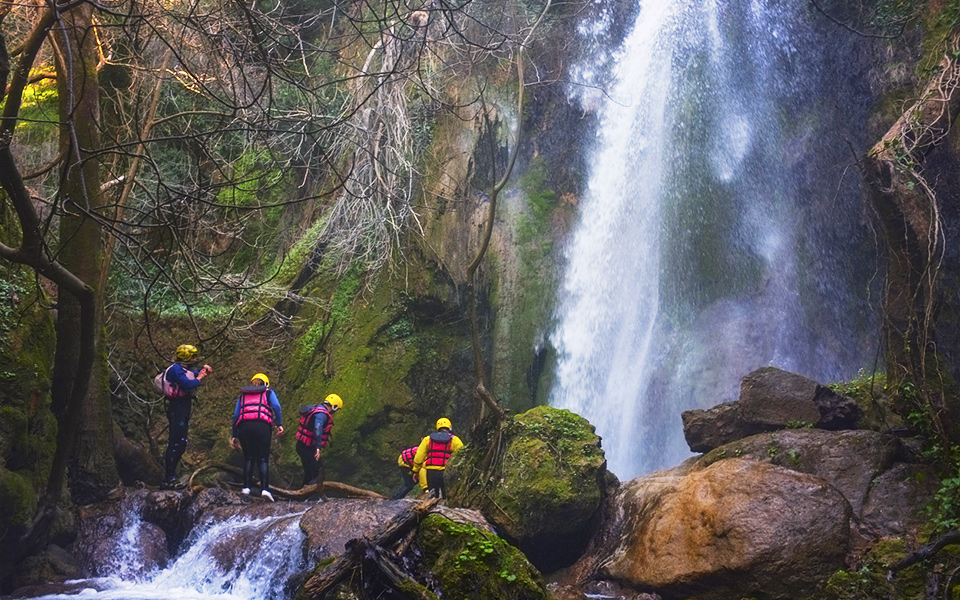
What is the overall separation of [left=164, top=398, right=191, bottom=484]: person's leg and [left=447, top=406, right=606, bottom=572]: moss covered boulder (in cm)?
381

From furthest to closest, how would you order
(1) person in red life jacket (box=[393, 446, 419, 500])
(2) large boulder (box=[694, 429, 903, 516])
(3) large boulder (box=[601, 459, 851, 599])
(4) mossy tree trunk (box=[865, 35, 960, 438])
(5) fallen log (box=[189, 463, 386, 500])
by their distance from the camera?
(1) person in red life jacket (box=[393, 446, 419, 500]) < (5) fallen log (box=[189, 463, 386, 500]) < (4) mossy tree trunk (box=[865, 35, 960, 438]) < (2) large boulder (box=[694, 429, 903, 516]) < (3) large boulder (box=[601, 459, 851, 599])

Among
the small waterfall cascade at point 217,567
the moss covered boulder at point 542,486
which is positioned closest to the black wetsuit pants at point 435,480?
the moss covered boulder at point 542,486

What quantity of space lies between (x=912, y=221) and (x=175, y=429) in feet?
29.5

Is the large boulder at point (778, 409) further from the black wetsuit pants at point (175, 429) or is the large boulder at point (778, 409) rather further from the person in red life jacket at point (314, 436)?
the black wetsuit pants at point (175, 429)

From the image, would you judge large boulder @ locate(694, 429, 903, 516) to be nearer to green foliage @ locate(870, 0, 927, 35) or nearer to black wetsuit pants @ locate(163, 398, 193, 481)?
green foliage @ locate(870, 0, 927, 35)

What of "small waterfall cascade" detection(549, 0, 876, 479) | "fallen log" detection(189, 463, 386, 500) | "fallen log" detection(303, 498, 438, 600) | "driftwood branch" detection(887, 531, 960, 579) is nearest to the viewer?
"fallen log" detection(303, 498, 438, 600)

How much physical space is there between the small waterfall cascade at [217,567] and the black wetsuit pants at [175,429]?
1.27 m

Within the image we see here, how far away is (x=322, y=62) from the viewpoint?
14.6 m

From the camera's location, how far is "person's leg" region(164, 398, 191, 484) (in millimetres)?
9398

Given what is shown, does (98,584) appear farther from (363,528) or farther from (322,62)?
(322,62)

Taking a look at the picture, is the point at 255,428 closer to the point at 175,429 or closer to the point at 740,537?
the point at 175,429

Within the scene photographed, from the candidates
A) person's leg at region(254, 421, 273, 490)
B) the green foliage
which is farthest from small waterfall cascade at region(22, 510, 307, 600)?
the green foliage

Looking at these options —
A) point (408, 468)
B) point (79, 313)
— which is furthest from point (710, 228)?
point (79, 313)

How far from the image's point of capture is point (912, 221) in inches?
273
